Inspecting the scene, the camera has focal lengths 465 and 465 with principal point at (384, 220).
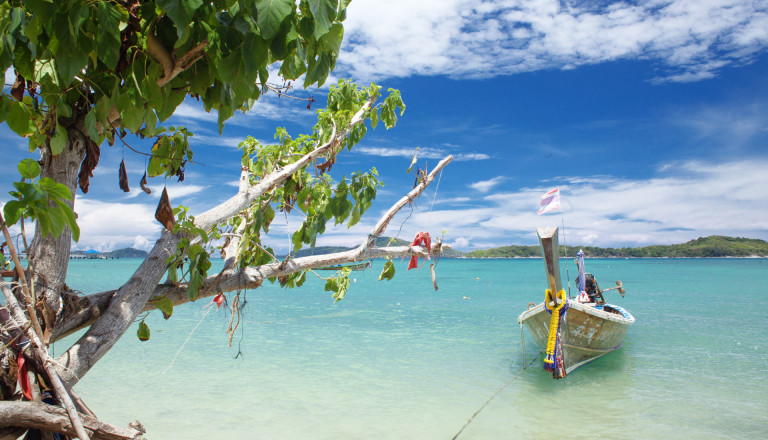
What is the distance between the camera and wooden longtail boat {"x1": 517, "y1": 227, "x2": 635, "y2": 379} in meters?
7.93

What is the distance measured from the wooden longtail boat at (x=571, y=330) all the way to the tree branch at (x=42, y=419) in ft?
22.4

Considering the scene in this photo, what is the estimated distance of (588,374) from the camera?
10172mm

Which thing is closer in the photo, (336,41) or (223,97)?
(336,41)

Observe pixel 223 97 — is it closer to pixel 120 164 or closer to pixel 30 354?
pixel 120 164

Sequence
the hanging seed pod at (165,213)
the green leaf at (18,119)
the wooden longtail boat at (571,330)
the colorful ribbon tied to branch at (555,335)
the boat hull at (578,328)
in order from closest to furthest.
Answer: the green leaf at (18,119), the hanging seed pod at (165,213), the colorful ribbon tied to branch at (555,335), the wooden longtail boat at (571,330), the boat hull at (578,328)

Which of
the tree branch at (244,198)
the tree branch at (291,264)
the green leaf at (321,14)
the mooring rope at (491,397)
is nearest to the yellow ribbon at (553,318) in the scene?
the mooring rope at (491,397)

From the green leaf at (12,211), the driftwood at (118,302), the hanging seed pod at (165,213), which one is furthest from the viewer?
the hanging seed pod at (165,213)

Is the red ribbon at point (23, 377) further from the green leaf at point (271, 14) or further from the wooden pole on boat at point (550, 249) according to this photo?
the wooden pole on boat at point (550, 249)

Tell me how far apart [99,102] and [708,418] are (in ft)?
31.3

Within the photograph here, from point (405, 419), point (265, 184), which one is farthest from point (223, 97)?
point (405, 419)

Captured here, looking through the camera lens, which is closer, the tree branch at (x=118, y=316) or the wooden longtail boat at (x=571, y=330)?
the tree branch at (x=118, y=316)

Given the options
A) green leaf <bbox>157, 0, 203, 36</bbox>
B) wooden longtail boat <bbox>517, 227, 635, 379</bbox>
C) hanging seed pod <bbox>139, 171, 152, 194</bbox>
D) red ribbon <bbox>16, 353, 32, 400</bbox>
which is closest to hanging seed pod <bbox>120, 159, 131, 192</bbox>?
hanging seed pod <bbox>139, 171, 152, 194</bbox>

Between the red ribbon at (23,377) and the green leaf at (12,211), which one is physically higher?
the green leaf at (12,211)

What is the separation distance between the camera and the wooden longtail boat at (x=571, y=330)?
7926 mm
